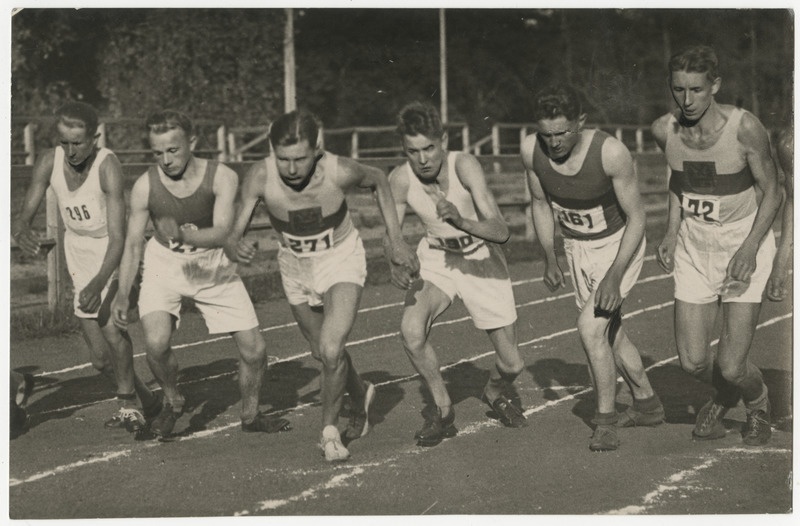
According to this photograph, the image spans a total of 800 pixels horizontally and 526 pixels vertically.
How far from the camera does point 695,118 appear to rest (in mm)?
7000

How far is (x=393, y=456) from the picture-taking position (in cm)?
701

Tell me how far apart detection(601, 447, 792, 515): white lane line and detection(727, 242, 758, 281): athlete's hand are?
3.38 feet

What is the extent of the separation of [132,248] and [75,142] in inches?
36.9

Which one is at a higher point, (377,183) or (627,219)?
(377,183)

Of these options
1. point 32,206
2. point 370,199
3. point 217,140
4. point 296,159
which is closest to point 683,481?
point 296,159

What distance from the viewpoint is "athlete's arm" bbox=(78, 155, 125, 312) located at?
23.9 ft

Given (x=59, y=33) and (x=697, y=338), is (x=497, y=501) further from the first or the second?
(x=59, y=33)

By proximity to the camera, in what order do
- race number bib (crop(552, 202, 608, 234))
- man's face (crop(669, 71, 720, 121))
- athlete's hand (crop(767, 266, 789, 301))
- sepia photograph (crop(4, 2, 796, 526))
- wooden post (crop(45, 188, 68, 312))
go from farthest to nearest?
wooden post (crop(45, 188, 68, 312)), race number bib (crop(552, 202, 608, 234)), man's face (crop(669, 71, 720, 121)), athlete's hand (crop(767, 266, 789, 301)), sepia photograph (crop(4, 2, 796, 526))

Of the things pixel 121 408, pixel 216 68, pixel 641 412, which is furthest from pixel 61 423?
pixel 216 68

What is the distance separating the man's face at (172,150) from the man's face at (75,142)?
701 millimetres

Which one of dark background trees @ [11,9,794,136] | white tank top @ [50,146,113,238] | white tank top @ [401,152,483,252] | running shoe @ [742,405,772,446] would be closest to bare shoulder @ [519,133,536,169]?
white tank top @ [401,152,483,252]

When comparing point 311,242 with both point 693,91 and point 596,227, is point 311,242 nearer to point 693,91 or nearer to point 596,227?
point 596,227

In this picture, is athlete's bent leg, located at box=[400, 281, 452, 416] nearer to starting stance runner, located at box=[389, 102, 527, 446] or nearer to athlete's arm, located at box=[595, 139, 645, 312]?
starting stance runner, located at box=[389, 102, 527, 446]

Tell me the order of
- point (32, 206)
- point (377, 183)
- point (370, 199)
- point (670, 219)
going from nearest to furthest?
point (377, 183), point (670, 219), point (32, 206), point (370, 199)
